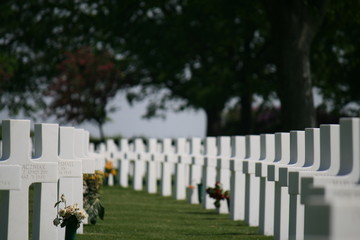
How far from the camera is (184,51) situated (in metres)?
40.1

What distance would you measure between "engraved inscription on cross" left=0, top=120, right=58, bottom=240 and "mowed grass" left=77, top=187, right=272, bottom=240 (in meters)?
2.71

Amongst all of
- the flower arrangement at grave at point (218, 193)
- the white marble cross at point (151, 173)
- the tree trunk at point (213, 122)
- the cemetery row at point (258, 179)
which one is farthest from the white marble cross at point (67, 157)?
the tree trunk at point (213, 122)

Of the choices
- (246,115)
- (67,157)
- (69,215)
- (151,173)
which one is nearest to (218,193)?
(67,157)

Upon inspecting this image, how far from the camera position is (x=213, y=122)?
44.5 metres

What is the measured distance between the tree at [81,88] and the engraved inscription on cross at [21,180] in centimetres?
3918

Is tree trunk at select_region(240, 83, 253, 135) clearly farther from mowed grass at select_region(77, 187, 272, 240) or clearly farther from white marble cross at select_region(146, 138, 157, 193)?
mowed grass at select_region(77, 187, 272, 240)

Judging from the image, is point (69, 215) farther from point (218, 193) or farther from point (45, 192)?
point (218, 193)

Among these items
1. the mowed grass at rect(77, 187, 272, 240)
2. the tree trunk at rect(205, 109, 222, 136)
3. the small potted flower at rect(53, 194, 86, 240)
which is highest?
the tree trunk at rect(205, 109, 222, 136)

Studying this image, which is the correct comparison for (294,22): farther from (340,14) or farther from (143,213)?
(143,213)

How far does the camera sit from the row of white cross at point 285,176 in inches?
180

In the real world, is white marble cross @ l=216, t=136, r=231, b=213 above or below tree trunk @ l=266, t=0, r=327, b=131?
below

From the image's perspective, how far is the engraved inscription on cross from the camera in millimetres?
8789

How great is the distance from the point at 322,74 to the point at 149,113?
40.0 ft

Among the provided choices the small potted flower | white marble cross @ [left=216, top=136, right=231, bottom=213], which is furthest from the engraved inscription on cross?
white marble cross @ [left=216, top=136, right=231, bottom=213]
